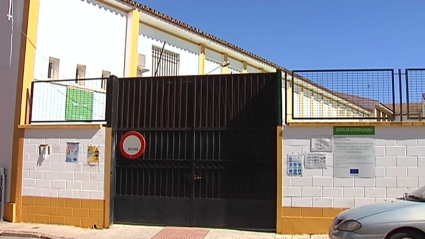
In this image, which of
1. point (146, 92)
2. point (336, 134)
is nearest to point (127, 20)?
point (146, 92)

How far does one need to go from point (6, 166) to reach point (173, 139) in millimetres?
4136

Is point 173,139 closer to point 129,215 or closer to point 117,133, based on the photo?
point 117,133

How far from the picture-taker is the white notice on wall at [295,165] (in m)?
8.40

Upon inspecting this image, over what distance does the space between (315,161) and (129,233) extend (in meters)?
4.01

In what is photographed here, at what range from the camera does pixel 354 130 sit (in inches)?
327

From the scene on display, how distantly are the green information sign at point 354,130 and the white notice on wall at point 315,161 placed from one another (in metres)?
0.57

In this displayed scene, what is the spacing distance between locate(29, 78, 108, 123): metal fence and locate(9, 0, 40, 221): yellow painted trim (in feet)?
0.57

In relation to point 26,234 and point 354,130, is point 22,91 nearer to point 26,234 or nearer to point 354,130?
point 26,234

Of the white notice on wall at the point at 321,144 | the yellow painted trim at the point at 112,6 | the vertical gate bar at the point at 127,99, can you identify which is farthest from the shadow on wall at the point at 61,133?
the white notice on wall at the point at 321,144

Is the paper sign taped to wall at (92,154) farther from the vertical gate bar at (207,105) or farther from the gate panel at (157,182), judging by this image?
the vertical gate bar at (207,105)

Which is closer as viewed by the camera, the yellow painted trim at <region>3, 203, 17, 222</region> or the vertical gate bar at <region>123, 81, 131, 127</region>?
the vertical gate bar at <region>123, 81, 131, 127</region>

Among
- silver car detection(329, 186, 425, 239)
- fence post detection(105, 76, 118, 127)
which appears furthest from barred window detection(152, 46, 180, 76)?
silver car detection(329, 186, 425, 239)

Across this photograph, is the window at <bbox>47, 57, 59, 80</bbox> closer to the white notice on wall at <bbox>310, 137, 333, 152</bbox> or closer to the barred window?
the barred window

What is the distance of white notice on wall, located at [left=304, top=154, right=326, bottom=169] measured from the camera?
27.4 ft
